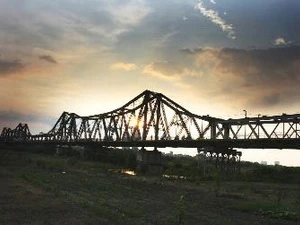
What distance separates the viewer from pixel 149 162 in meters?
82.8

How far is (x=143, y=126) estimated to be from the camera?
97.2 metres

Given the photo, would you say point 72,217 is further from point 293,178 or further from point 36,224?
point 293,178

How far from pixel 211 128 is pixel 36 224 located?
63463 millimetres

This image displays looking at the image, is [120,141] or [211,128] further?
[120,141]

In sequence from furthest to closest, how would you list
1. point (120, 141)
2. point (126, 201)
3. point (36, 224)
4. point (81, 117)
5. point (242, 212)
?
point (81, 117) < point (120, 141) < point (126, 201) < point (242, 212) < point (36, 224)

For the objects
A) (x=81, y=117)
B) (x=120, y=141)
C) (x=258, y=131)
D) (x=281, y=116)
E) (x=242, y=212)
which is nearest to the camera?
(x=242, y=212)

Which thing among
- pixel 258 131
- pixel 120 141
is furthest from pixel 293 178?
pixel 120 141

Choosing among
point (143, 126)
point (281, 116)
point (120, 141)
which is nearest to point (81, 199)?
point (281, 116)

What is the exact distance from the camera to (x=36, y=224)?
21.3 m

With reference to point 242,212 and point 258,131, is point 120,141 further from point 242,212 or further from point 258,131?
point 242,212

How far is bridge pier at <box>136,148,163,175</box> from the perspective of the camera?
8188 centimetres

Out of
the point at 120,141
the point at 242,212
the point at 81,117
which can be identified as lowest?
the point at 242,212

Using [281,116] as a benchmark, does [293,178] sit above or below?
below

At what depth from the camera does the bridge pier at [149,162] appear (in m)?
81.9
